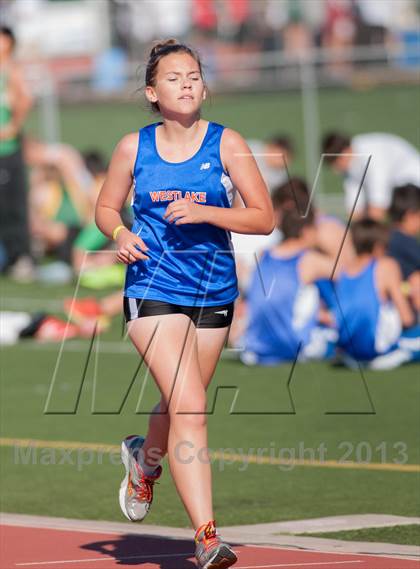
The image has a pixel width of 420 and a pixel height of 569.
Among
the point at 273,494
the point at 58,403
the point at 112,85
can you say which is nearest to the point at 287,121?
the point at 112,85

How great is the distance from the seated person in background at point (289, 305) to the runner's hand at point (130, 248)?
648cm

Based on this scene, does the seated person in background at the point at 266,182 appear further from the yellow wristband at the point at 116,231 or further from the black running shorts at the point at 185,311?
the yellow wristband at the point at 116,231

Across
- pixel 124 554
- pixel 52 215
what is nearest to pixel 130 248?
pixel 124 554

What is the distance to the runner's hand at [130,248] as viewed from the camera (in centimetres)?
603

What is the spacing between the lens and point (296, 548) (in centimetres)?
673

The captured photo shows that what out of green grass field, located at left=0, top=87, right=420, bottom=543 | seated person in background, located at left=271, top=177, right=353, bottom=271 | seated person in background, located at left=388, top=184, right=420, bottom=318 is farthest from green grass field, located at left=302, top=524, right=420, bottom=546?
seated person in background, located at left=388, top=184, right=420, bottom=318

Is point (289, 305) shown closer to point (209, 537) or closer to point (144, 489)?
point (144, 489)

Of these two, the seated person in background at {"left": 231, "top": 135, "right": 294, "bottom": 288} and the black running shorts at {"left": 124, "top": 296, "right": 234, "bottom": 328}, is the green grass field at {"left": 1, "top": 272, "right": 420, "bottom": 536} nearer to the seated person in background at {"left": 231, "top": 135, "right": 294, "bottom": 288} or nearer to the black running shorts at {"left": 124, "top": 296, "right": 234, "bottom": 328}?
the seated person in background at {"left": 231, "top": 135, "right": 294, "bottom": 288}

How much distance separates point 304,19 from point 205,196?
29455 mm

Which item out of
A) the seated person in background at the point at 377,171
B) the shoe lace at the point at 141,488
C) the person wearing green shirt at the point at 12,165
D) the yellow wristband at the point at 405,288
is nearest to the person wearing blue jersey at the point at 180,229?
the shoe lace at the point at 141,488

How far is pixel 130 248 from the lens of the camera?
6.03 m

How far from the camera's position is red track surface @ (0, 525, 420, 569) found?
639 centimetres

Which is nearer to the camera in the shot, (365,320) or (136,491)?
(136,491)

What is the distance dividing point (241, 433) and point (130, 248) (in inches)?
156
